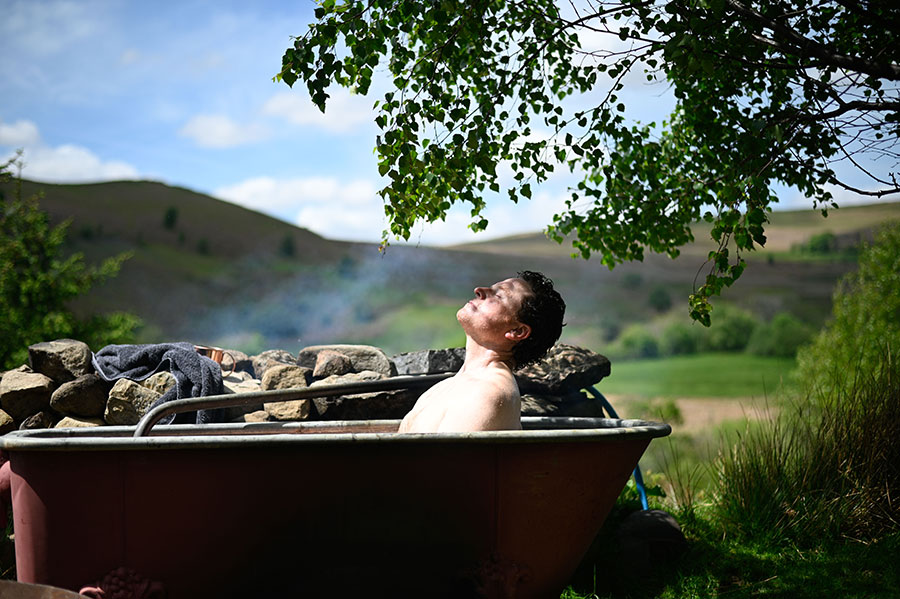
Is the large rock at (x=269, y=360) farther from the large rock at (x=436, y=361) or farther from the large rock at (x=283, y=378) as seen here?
the large rock at (x=436, y=361)

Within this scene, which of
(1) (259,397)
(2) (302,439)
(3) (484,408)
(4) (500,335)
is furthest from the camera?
(1) (259,397)

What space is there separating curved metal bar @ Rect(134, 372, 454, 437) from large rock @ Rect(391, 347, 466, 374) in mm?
426

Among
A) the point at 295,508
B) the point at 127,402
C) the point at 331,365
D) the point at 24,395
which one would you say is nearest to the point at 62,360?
the point at 24,395

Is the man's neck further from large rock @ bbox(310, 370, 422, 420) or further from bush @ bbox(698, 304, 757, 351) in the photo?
bush @ bbox(698, 304, 757, 351)

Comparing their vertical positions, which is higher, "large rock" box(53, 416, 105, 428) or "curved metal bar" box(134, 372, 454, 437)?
"curved metal bar" box(134, 372, 454, 437)

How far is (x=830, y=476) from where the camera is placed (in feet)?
10.5

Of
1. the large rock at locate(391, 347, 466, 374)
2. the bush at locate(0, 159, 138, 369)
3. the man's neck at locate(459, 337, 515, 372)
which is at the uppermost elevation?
the bush at locate(0, 159, 138, 369)

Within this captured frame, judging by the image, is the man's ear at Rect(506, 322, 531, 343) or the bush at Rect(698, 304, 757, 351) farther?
the bush at Rect(698, 304, 757, 351)

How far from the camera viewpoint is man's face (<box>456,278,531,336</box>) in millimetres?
2420

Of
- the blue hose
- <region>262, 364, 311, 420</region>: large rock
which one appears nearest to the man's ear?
the blue hose

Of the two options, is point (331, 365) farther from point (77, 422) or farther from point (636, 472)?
point (636, 472)

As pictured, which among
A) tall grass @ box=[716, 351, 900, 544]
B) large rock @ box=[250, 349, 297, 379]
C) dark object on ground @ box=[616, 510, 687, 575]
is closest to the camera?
dark object on ground @ box=[616, 510, 687, 575]

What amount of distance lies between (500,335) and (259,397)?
2.76 ft

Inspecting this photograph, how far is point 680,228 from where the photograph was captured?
13.0ft
